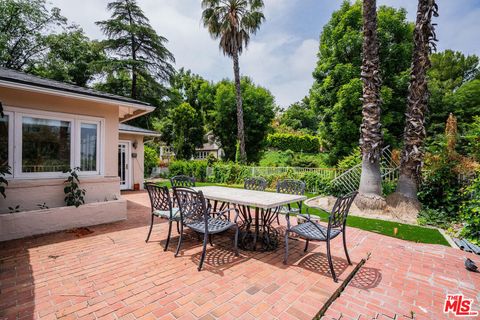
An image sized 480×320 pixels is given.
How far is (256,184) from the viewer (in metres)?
5.48

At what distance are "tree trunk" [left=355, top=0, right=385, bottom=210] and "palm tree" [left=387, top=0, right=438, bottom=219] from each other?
0.71 meters

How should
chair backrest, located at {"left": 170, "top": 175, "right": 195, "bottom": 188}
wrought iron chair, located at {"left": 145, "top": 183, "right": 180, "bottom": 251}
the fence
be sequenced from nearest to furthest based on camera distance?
wrought iron chair, located at {"left": 145, "top": 183, "right": 180, "bottom": 251}, chair backrest, located at {"left": 170, "top": 175, "right": 195, "bottom": 188}, the fence

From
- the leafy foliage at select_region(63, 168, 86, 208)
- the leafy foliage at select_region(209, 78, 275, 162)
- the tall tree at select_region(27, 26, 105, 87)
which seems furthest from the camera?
the leafy foliage at select_region(209, 78, 275, 162)

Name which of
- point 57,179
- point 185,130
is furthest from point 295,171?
point 185,130

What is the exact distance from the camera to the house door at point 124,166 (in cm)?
1107

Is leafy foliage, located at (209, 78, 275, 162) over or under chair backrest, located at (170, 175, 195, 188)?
over

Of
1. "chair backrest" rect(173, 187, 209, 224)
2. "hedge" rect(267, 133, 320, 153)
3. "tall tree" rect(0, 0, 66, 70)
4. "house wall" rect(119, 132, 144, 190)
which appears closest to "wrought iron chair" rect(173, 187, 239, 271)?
"chair backrest" rect(173, 187, 209, 224)

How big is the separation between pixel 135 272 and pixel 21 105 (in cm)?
442

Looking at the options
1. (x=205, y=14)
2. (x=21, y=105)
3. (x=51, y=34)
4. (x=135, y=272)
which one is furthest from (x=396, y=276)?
(x=51, y=34)

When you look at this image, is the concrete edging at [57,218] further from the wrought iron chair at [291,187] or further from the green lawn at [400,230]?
the green lawn at [400,230]

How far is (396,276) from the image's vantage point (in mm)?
3211

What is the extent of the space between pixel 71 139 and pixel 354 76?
14.8 meters

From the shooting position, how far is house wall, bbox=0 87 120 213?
4.63 m

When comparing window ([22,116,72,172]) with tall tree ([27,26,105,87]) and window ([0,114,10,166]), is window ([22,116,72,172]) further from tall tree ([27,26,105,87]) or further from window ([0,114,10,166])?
tall tree ([27,26,105,87])
